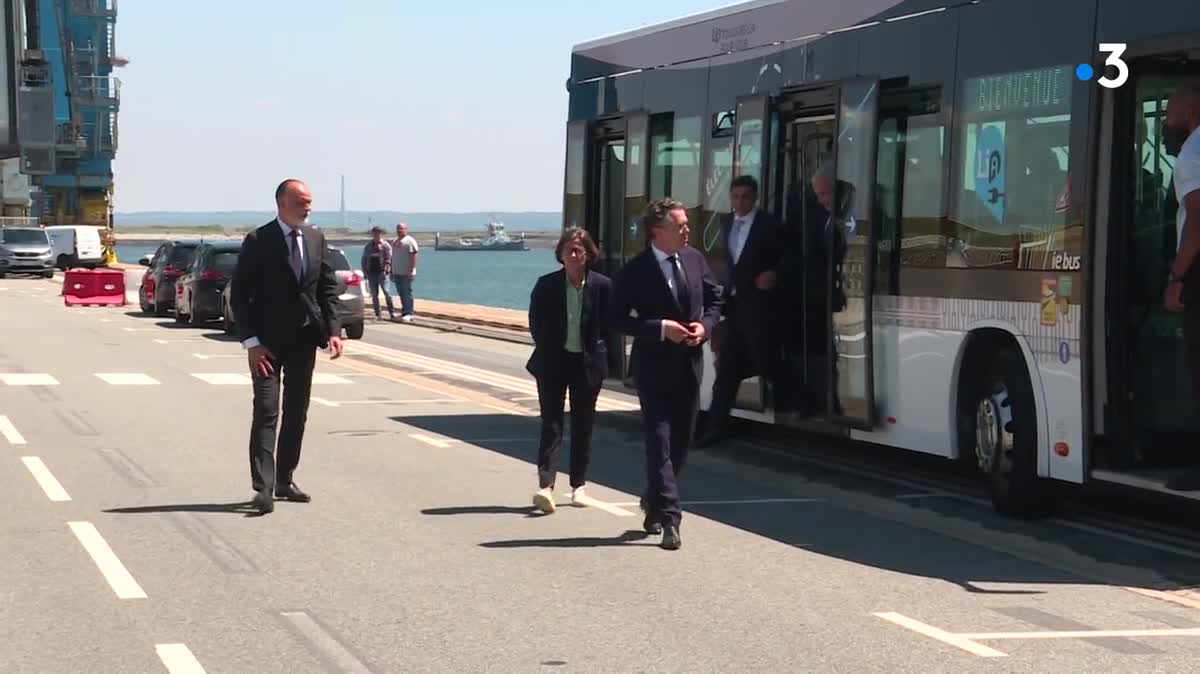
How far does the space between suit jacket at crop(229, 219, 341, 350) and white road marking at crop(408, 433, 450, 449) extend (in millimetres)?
3983

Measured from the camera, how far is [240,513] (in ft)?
38.9

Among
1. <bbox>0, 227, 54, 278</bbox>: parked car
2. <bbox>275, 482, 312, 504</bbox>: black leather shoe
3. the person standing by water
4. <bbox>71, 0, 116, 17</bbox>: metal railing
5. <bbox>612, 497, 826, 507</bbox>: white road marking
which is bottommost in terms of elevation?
<bbox>0, 227, 54, 278</bbox>: parked car

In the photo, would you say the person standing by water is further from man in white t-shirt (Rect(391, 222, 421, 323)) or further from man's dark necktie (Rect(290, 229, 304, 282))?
man's dark necktie (Rect(290, 229, 304, 282))

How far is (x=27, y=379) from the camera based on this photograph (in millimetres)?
22625

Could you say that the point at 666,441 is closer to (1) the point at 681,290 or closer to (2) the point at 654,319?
(2) the point at 654,319

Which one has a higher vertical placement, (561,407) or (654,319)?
(654,319)

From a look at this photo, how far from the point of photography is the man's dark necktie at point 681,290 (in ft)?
35.3

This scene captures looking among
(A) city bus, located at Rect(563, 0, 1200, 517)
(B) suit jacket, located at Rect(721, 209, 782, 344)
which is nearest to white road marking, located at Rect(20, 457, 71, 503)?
(B) suit jacket, located at Rect(721, 209, 782, 344)

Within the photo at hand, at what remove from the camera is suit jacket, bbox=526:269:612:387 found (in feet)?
38.7

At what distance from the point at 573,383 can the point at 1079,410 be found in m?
2.88

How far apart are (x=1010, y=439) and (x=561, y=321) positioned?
260cm

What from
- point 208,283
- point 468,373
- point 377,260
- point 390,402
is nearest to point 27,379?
point 390,402

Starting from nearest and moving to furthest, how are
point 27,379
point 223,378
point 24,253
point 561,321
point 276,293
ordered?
point 561,321 → point 276,293 → point 27,379 → point 223,378 → point 24,253

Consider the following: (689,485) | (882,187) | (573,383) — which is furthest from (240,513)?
(882,187)
